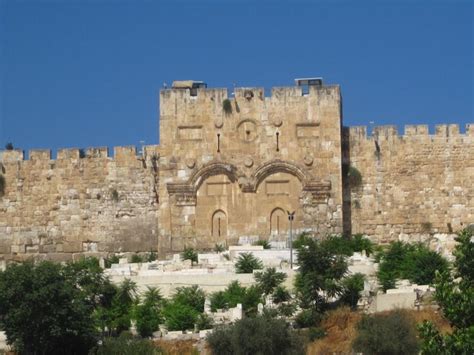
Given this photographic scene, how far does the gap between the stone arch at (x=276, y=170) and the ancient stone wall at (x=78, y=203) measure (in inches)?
135

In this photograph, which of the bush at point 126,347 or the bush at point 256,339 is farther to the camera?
the bush at point 126,347

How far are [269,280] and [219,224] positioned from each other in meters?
7.13

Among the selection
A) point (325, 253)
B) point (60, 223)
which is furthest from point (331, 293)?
point (60, 223)

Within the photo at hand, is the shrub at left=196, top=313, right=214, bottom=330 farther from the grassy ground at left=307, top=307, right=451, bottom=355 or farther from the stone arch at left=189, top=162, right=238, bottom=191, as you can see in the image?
the stone arch at left=189, top=162, right=238, bottom=191

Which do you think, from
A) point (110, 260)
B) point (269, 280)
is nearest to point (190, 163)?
point (110, 260)

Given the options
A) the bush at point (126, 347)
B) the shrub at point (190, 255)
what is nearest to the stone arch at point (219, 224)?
the shrub at point (190, 255)

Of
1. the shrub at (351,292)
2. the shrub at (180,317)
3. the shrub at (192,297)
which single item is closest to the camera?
the shrub at (180,317)

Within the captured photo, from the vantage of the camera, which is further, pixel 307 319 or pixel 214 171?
pixel 214 171

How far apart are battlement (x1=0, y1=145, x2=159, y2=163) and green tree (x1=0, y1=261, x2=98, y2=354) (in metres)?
10.5

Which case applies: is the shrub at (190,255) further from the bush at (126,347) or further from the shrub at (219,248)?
the bush at (126,347)

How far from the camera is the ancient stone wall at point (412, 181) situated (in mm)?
47812

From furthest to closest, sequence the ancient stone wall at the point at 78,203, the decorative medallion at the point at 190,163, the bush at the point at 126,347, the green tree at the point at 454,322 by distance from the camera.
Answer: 1. the ancient stone wall at the point at 78,203
2. the decorative medallion at the point at 190,163
3. the bush at the point at 126,347
4. the green tree at the point at 454,322

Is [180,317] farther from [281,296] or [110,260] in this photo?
[110,260]

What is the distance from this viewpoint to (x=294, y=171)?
4781 cm
